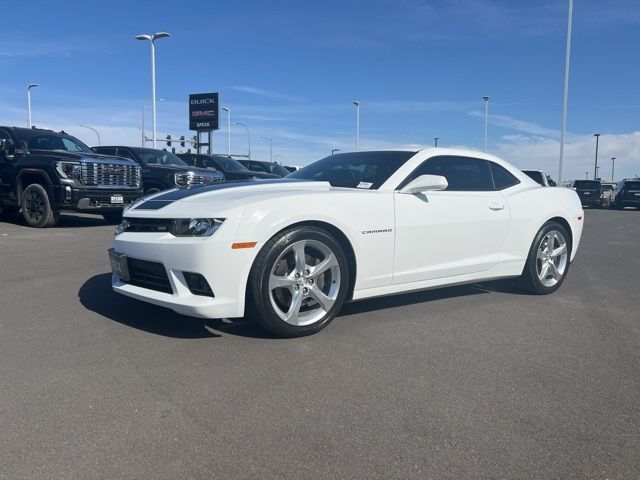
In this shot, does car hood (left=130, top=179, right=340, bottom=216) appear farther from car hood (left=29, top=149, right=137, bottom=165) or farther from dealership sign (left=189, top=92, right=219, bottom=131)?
dealership sign (left=189, top=92, right=219, bottom=131)

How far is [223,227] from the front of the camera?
12.7 feet

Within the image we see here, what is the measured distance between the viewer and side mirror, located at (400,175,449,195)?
462 cm

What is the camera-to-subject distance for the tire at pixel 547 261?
582 centimetres

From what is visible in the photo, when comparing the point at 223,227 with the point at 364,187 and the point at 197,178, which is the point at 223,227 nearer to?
the point at 364,187

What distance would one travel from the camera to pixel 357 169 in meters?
5.20

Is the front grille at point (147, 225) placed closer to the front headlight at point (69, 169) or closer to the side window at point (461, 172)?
the side window at point (461, 172)

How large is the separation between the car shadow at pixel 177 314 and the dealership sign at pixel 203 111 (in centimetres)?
3308

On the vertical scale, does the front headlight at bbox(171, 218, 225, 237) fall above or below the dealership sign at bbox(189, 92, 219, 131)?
below

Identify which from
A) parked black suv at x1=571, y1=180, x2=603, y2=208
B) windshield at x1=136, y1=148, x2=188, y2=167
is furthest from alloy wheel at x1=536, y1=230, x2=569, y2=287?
parked black suv at x1=571, y1=180, x2=603, y2=208

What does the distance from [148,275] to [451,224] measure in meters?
2.58

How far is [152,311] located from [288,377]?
6.06 feet

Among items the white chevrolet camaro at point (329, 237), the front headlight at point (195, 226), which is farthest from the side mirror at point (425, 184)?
the front headlight at point (195, 226)

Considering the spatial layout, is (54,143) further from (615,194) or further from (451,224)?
(615,194)

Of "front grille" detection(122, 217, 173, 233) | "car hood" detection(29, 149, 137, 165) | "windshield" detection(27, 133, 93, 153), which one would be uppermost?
"windshield" detection(27, 133, 93, 153)
